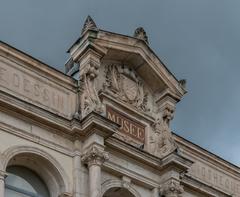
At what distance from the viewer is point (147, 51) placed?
81.6 feet

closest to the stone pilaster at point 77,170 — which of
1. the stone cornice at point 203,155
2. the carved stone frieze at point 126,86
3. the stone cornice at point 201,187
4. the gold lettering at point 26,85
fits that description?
the gold lettering at point 26,85

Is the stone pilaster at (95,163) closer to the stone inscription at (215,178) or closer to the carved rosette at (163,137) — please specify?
the carved rosette at (163,137)

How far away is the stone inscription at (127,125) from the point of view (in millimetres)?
23250

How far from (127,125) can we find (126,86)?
1447 mm

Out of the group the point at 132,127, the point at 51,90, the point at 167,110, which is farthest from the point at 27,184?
the point at 167,110

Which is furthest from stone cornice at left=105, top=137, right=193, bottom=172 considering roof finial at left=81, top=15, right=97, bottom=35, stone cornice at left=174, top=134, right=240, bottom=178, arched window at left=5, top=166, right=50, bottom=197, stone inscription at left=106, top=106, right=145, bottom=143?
roof finial at left=81, top=15, right=97, bottom=35

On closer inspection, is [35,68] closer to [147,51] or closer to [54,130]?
[54,130]

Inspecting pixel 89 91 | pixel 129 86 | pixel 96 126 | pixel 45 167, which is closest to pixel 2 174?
pixel 45 167

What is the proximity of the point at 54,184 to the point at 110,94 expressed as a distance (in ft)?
12.7

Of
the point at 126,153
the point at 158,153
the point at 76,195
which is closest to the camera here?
the point at 76,195

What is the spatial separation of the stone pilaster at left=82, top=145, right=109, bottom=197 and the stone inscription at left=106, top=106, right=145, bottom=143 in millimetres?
1945

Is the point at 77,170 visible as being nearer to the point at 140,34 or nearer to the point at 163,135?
the point at 163,135

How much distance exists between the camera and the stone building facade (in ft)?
67.6

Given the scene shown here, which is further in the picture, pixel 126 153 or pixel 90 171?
pixel 126 153
